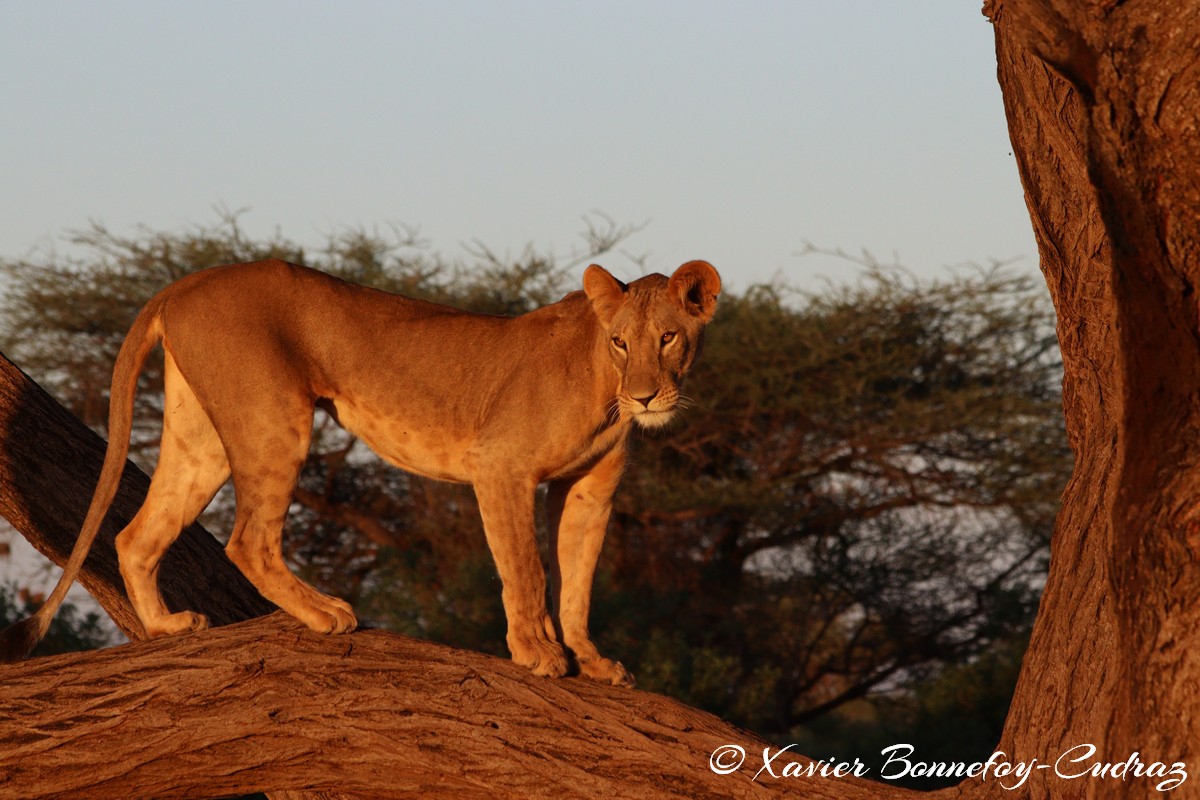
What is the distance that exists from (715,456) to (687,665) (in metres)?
2.97

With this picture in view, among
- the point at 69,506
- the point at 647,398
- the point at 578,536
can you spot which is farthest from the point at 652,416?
the point at 69,506

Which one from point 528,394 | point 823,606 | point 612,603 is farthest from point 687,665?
point 528,394

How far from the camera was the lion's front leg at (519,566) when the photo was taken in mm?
4941

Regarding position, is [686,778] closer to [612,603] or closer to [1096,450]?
[1096,450]

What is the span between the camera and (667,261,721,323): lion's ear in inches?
201

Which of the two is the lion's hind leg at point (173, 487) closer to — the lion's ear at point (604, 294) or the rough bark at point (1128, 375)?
the lion's ear at point (604, 294)

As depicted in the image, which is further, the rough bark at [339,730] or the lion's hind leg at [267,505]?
the lion's hind leg at [267,505]

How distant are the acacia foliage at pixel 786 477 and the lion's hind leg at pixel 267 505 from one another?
30.9 feet

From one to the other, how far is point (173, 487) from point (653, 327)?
185 cm

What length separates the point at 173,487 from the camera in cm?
539

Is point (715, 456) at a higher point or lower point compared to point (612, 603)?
higher

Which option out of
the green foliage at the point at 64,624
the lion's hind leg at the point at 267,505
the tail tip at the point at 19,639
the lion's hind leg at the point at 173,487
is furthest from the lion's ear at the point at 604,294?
the green foliage at the point at 64,624

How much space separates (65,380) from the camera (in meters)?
15.5

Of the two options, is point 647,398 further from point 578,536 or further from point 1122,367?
point 1122,367
